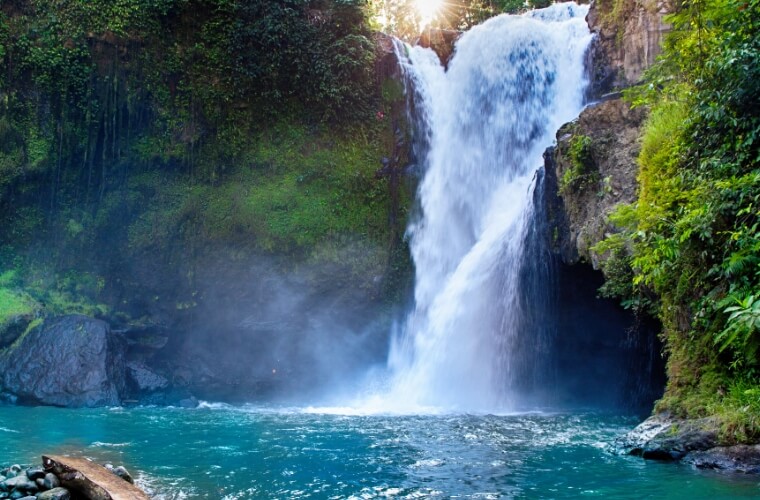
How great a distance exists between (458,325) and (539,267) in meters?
2.46

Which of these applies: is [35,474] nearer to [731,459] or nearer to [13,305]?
[731,459]

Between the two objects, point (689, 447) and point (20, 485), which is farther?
point (689, 447)

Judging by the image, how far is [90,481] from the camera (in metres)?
5.63

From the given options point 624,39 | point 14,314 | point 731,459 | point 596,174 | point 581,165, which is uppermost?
point 624,39

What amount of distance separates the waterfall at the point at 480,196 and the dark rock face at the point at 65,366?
682 cm

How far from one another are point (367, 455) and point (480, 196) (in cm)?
1000

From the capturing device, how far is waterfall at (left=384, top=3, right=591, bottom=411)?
13.7m

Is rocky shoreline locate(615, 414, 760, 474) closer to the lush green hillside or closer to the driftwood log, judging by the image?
the driftwood log

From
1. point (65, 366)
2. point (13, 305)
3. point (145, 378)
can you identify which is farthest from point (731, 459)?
point (13, 305)

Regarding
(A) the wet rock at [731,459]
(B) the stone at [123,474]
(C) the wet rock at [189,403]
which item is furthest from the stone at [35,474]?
(C) the wet rock at [189,403]

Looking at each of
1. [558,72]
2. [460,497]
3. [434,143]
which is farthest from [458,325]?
[460,497]

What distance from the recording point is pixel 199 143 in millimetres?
17453


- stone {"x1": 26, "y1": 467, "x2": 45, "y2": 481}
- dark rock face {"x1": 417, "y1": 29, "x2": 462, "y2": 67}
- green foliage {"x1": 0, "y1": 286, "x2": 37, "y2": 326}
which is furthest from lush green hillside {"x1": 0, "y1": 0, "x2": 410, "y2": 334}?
stone {"x1": 26, "y1": 467, "x2": 45, "y2": 481}

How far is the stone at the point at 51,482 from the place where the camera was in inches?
231
